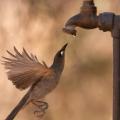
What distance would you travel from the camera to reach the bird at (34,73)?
57.6 inches

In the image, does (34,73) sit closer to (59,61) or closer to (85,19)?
(59,61)

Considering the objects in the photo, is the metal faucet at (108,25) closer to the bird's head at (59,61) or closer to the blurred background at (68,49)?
the bird's head at (59,61)

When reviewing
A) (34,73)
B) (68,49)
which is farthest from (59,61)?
(68,49)

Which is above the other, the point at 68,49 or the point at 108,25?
the point at 108,25

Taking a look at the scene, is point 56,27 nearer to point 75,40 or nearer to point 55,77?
point 75,40

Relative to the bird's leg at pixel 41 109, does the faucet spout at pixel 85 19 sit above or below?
above

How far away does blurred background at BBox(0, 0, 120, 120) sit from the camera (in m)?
2.37

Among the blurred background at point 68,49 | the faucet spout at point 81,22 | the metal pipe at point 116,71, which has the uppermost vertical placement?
the faucet spout at point 81,22

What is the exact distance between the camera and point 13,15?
2.54 m

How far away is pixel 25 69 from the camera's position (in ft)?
4.82

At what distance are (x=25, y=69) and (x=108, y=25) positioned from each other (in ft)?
0.83

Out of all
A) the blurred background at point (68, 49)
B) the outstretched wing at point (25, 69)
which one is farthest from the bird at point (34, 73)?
the blurred background at point (68, 49)

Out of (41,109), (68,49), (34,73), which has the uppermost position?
(34,73)

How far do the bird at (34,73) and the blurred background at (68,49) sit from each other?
0.84 m
